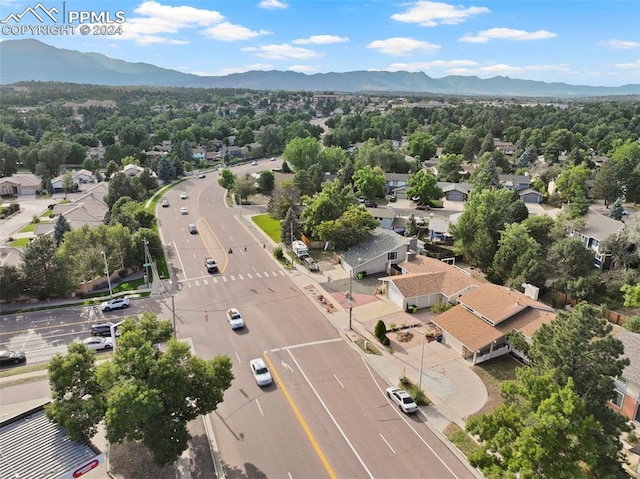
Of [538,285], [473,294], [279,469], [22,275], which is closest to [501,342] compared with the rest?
[473,294]

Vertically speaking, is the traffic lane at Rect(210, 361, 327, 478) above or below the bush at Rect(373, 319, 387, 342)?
below

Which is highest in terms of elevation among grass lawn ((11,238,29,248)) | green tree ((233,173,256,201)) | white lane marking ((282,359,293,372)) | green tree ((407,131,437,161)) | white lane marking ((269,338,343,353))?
green tree ((407,131,437,161))

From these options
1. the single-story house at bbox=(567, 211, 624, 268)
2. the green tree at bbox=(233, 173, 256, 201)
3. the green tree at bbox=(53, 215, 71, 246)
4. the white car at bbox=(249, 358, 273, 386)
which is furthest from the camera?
the green tree at bbox=(233, 173, 256, 201)

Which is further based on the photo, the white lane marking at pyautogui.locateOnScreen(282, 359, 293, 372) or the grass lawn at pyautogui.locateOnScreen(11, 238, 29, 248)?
the grass lawn at pyautogui.locateOnScreen(11, 238, 29, 248)

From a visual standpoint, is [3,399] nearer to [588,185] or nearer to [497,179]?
[497,179]

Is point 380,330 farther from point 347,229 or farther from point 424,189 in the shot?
point 424,189

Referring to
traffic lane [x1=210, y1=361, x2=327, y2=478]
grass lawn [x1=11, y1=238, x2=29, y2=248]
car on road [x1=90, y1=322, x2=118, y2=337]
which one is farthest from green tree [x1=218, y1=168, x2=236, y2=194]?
traffic lane [x1=210, y1=361, x2=327, y2=478]

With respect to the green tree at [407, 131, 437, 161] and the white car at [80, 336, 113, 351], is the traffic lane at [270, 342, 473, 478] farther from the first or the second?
the green tree at [407, 131, 437, 161]
